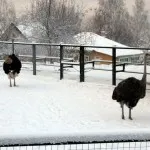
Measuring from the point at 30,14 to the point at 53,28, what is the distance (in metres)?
4.14

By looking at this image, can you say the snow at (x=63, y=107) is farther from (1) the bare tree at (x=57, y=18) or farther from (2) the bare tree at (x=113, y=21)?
(2) the bare tree at (x=113, y=21)

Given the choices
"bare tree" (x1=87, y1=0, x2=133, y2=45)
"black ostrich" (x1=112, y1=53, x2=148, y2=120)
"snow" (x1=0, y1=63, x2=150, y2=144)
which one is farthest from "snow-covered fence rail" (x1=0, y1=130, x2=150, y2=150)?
"bare tree" (x1=87, y1=0, x2=133, y2=45)

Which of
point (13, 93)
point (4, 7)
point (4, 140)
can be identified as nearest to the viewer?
point (4, 140)

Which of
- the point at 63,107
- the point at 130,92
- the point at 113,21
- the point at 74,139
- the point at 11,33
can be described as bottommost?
the point at 63,107

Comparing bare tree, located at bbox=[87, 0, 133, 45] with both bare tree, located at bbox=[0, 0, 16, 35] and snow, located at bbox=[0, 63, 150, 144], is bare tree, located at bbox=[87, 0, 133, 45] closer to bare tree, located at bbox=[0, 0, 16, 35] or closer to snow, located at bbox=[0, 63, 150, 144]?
bare tree, located at bbox=[0, 0, 16, 35]

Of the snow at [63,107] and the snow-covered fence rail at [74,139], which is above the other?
the snow-covered fence rail at [74,139]

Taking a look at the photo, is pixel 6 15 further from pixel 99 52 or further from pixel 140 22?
pixel 140 22

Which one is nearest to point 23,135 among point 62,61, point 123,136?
point 123,136

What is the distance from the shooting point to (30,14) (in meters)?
37.8

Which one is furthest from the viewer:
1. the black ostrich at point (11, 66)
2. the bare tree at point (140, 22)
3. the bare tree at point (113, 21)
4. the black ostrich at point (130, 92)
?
the bare tree at point (140, 22)

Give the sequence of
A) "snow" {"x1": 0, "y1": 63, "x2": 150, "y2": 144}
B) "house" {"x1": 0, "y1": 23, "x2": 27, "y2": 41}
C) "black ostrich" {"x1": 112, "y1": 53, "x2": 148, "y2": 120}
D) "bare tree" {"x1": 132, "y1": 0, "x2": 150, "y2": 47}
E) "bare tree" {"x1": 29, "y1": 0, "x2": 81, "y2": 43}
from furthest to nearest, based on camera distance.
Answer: "bare tree" {"x1": 132, "y1": 0, "x2": 150, "y2": 47} < "house" {"x1": 0, "y1": 23, "x2": 27, "y2": 41} < "bare tree" {"x1": 29, "y1": 0, "x2": 81, "y2": 43} < "black ostrich" {"x1": 112, "y1": 53, "x2": 148, "y2": 120} < "snow" {"x1": 0, "y1": 63, "x2": 150, "y2": 144}

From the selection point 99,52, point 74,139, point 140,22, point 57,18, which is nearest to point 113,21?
point 140,22

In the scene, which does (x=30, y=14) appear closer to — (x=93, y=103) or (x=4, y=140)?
(x=93, y=103)

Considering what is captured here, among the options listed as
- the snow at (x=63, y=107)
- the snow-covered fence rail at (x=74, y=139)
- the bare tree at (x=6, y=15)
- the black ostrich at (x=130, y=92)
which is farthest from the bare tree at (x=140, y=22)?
the snow-covered fence rail at (x=74, y=139)
